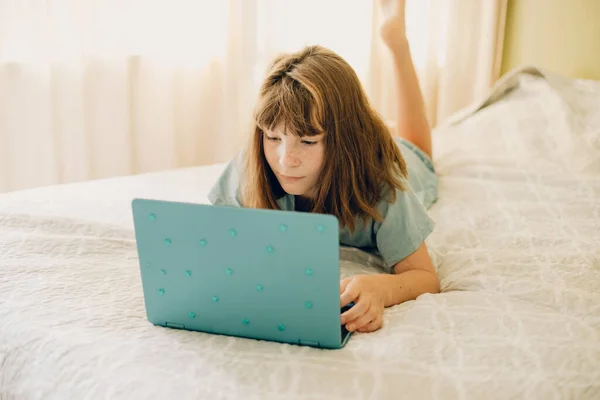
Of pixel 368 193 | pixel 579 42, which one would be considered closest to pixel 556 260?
pixel 368 193

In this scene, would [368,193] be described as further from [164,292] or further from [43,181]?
[43,181]

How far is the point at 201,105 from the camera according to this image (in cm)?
248

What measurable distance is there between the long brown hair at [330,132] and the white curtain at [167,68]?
1138mm

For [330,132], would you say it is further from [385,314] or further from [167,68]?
[167,68]

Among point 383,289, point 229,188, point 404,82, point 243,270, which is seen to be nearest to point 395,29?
point 404,82

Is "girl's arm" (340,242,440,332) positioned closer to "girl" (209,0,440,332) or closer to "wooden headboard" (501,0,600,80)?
"girl" (209,0,440,332)

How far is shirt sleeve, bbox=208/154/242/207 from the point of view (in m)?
1.36

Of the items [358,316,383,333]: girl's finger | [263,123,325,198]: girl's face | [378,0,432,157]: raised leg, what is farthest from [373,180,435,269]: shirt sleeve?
[378,0,432,157]: raised leg

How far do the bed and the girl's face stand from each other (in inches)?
7.6

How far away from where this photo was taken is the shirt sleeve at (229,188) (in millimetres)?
1355

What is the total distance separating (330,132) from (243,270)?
33cm

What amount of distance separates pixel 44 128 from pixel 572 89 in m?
1.56

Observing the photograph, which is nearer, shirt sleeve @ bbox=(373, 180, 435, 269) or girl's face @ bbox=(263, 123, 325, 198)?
girl's face @ bbox=(263, 123, 325, 198)

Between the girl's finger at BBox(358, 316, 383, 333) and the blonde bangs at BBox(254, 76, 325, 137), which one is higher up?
the blonde bangs at BBox(254, 76, 325, 137)
